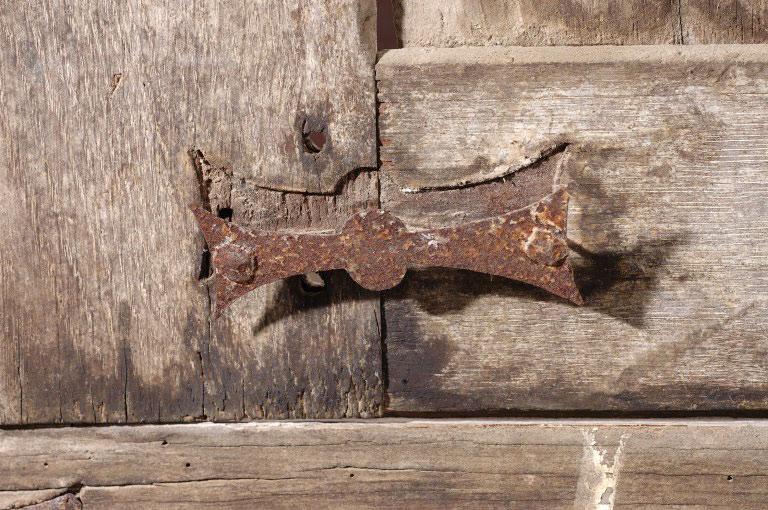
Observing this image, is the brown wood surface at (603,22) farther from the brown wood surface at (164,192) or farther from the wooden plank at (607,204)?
the brown wood surface at (164,192)

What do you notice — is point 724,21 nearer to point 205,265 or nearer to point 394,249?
point 394,249

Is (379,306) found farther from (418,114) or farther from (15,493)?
(15,493)

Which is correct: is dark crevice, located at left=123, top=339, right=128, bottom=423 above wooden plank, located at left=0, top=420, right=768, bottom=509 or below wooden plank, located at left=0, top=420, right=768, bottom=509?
above

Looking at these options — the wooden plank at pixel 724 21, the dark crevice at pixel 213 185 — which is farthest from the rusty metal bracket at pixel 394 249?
the wooden plank at pixel 724 21

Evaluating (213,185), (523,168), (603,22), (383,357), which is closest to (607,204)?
(523,168)

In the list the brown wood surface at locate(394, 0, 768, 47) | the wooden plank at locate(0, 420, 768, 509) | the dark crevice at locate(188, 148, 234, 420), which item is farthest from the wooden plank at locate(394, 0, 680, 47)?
the wooden plank at locate(0, 420, 768, 509)

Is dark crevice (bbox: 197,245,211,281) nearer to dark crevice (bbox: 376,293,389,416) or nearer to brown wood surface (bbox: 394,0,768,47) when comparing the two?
dark crevice (bbox: 376,293,389,416)
